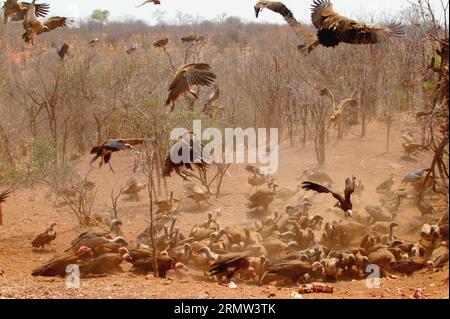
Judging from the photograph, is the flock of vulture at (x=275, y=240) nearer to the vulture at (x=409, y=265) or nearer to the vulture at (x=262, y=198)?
the vulture at (x=409, y=265)

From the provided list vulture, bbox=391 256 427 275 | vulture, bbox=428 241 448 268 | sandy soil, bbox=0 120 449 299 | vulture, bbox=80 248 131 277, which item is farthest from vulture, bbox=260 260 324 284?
vulture, bbox=80 248 131 277

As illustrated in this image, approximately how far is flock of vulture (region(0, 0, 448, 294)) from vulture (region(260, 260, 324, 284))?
1 cm

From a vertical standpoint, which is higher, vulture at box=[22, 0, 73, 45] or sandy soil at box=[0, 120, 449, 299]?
vulture at box=[22, 0, 73, 45]

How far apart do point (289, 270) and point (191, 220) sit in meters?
4.38

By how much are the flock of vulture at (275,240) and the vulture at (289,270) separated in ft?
0.04

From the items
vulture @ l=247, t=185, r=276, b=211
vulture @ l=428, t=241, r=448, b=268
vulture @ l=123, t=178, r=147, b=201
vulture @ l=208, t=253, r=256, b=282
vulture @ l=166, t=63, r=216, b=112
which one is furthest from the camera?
vulture @ l=123, t=178, r=147, b=201

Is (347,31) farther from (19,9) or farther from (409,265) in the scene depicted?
(19,9)

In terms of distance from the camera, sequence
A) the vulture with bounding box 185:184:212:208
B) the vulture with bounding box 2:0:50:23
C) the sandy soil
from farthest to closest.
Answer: the vulture with bounding box 185:184:212:208
the vulture with bounding box 2:0:50:23
the sandy soil

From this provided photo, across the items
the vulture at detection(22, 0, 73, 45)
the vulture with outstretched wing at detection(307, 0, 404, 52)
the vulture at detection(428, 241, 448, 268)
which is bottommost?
the vulture at detection(428, 241, 448, 268)

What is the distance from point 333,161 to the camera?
1562 cm

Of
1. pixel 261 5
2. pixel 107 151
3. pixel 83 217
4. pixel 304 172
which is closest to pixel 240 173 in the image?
pixel 304 172

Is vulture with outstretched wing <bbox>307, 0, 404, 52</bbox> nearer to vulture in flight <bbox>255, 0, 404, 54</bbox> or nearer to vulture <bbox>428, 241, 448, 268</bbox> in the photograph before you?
vulture in flight <bbox>255, 0, 404, 54</bbox>

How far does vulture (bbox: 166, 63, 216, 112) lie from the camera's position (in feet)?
25.0

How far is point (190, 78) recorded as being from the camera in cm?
775
